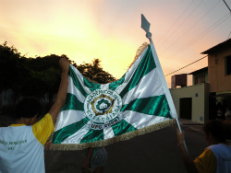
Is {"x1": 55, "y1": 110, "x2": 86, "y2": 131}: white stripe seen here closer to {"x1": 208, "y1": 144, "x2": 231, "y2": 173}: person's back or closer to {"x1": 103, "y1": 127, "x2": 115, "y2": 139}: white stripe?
{"x1": 103, "y1": 127, "x2": 115, "y2": 139}: white stripe

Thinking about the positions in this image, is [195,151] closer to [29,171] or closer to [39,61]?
[29,171]

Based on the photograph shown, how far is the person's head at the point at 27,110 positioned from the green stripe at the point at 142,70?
4.29 ft

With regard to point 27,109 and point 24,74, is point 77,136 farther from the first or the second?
point 24,74

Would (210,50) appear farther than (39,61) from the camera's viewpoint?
No

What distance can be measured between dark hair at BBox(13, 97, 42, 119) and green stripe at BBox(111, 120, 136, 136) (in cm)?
109

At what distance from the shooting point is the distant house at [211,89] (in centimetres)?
1486

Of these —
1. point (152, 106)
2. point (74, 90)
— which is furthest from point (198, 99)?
point (74, 90)

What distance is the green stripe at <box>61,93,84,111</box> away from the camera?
→ 2637 mm

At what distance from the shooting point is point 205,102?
17.1 metres

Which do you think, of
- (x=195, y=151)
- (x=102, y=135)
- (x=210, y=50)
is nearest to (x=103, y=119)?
(x=102, y=135)

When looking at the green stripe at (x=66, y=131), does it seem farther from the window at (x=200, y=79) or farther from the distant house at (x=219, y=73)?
the window at (x=200, y=79)

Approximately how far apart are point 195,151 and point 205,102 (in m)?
12.0

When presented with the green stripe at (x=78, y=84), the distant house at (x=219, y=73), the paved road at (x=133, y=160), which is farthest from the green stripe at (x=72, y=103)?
the distant house at (x=219, y=73)

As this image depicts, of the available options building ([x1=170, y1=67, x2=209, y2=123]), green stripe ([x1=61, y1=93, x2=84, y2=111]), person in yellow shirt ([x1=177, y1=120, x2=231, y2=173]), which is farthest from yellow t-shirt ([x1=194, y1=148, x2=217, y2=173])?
building ([x1=170, y1=67, x2=209, y2=123])
